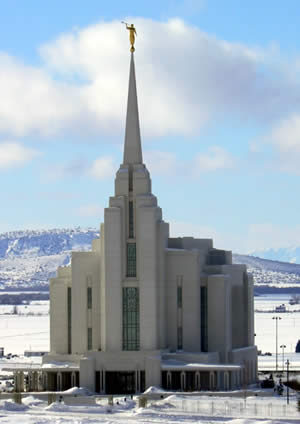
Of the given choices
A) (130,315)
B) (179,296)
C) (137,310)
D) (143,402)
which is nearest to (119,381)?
(130,315)

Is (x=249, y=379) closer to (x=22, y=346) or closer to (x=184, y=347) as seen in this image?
(x=184, y=347)

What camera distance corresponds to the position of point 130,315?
108 m

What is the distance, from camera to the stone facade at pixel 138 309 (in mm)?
105375

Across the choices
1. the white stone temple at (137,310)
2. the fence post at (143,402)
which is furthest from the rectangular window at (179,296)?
the fence post at (143,402)

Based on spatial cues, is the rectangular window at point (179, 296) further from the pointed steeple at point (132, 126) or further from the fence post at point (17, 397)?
the fence post at point (17, 397)

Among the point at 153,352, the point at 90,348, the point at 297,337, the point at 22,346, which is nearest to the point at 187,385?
the point at 153,352

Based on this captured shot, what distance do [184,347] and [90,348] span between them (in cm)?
823

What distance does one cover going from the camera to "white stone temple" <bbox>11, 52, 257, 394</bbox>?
105 m

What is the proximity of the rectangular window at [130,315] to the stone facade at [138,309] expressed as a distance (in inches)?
3.3

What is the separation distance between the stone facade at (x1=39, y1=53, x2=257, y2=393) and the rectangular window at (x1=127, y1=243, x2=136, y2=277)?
0.08 m

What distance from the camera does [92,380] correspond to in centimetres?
10519

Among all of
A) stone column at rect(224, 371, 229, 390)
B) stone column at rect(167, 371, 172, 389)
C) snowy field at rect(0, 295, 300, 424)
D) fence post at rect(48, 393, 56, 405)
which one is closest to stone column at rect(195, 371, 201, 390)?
stone column at rect(167, 371, 172, 389)

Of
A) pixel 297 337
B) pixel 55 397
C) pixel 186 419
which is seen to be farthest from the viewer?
pixel 297 337

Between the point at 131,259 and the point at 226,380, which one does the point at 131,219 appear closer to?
the point at 131,259
